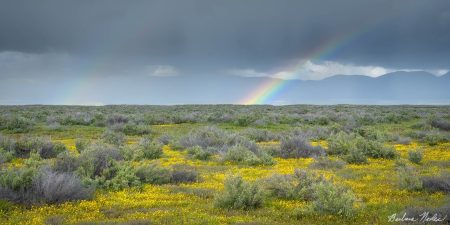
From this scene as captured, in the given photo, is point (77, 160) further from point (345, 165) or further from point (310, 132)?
point (310, 132)

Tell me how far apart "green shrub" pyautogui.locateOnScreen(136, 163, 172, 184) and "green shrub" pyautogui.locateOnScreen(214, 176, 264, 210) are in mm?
3928

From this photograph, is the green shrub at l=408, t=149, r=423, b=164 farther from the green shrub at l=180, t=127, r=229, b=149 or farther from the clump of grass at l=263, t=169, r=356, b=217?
the green shrub at l=180, t=127, r=229, b=149

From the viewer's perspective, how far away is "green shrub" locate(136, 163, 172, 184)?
1424 cm

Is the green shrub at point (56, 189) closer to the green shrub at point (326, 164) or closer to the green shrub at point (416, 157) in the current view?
the green shrub at point (326, 164)

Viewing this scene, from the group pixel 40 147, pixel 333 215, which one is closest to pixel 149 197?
pixel 333 215

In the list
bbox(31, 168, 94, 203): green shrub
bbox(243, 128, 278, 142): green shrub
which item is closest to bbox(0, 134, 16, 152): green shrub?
bbox(31, 168, 94, 203): green shrub

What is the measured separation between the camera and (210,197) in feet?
39.7

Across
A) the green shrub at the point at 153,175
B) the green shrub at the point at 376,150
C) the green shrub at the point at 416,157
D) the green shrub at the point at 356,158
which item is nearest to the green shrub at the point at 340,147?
the green shrub at the point at 376,150

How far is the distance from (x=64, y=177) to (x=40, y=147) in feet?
32.9

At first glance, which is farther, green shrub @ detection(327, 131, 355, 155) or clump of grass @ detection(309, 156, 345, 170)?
green shrub @ detection(327, 131, 355, 155)

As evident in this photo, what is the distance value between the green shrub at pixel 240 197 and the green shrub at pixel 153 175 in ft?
12.9

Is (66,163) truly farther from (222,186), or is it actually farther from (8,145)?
(8,145)

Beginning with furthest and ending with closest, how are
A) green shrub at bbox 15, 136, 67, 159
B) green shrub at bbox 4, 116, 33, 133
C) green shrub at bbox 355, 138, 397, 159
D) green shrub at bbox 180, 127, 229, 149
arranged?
green shrub at bbox 4, 116, 33, 133 → green shrub at bbox 180, 127, 229, 149 → green shrub at bbox 15, 136, 67, 159 → green shrub at bbox 355, 138, 397, 159

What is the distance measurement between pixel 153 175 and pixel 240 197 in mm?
4584
